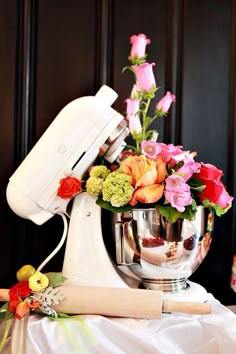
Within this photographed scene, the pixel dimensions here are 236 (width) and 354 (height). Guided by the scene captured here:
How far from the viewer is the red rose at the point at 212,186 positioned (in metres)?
0.88

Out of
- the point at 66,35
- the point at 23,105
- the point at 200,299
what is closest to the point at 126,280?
the point at 200,299

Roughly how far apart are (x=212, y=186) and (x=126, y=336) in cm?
34

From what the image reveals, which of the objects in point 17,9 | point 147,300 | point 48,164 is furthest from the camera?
point 17,9

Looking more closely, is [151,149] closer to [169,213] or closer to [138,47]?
[169,213]

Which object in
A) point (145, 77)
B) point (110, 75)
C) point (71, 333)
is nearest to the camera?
point (71, 333)

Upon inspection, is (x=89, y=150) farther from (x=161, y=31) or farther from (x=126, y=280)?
(x=161, y=31)

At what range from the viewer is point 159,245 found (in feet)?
2.85

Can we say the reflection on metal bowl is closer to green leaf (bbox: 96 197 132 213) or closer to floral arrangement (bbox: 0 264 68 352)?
green leaf (bbox: 96 197 132 213)

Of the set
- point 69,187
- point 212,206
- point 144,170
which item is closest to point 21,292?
point 69,187

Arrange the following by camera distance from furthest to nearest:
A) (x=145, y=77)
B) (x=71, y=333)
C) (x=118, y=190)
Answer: (x=145, y=77)
(x=118, y=190)
(x=71, y=333)

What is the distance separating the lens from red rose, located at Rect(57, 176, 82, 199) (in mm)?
867

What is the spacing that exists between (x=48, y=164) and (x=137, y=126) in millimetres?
218

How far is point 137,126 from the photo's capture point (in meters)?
0.97

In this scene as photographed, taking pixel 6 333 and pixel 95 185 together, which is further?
pixel 95 185
